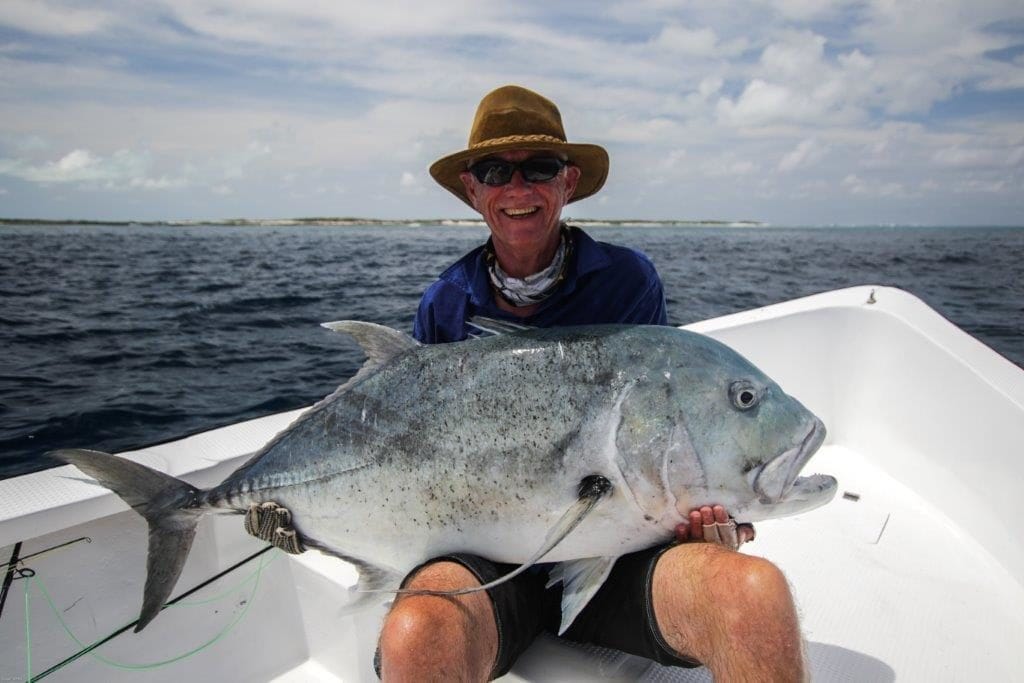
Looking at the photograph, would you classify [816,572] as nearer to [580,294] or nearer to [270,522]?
[580,294]

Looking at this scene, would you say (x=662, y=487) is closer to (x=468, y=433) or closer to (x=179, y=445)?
(x=468, y=433)

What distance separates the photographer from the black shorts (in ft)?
6.50

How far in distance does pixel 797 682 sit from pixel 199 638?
90.3 inches

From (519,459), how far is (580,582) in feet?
1.36

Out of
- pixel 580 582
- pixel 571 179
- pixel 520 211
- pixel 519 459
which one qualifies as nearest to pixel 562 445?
pixel 519 459

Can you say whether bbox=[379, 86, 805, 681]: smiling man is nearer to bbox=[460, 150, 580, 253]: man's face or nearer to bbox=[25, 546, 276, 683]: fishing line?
bbox=[460, 150, 580, 253]: man's face

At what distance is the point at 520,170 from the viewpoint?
7.90ft

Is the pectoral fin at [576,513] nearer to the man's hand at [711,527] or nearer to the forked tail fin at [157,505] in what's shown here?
the man's hand at [711,527]

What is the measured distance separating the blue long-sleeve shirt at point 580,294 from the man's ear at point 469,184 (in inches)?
A: 10.0

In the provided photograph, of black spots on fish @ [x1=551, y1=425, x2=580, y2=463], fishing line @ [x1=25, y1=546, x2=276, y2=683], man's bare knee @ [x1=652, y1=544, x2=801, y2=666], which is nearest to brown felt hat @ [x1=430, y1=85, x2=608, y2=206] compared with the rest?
black spots on fish @ [x1=551, y1=425, x2=580, y2=463]

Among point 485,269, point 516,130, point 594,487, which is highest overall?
point 516,130

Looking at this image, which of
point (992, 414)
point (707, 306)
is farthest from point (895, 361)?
point (707, 306)

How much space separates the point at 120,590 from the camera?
2.54m

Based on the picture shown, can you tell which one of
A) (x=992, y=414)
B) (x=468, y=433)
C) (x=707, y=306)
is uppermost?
(x=468, y=433)
